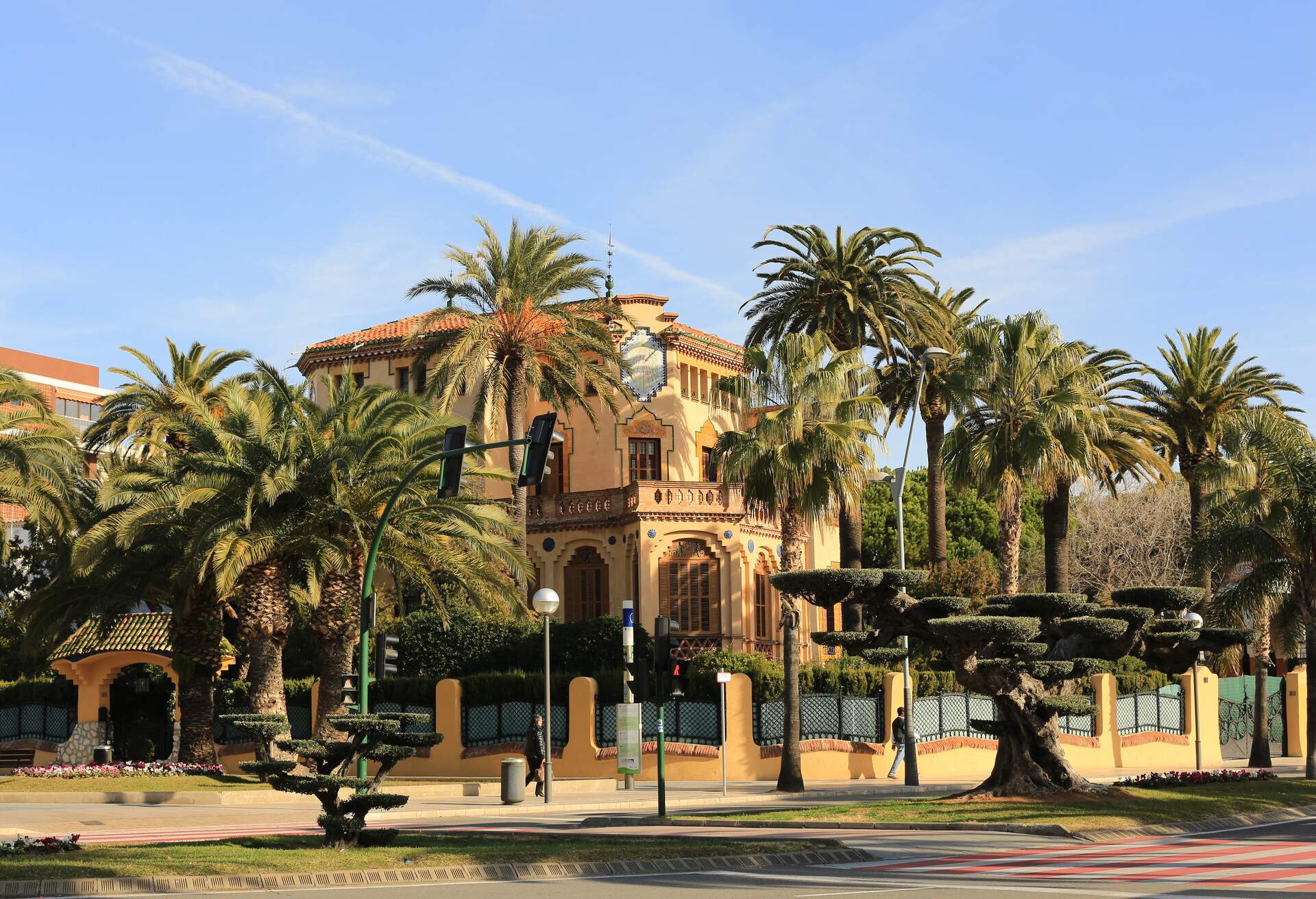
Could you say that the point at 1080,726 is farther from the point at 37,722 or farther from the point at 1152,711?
the point at 37,722

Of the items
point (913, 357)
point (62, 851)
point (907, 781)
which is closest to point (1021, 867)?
point (62, 851)

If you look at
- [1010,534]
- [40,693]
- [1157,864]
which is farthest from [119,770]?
[1157,864]

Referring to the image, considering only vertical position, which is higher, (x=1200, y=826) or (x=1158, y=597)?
(x=1158, y=597)

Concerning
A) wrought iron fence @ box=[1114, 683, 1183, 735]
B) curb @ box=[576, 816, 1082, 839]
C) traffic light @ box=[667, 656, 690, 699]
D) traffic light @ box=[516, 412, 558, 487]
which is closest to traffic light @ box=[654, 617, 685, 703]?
traffic light @ box=[667, 656, 690, 699]

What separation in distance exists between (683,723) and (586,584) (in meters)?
11.6

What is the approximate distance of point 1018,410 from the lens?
37906 millimetres

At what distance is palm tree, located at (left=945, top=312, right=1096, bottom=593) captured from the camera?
37031 millimetres

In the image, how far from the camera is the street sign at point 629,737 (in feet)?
95.1

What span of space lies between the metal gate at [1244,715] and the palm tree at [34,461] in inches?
1450

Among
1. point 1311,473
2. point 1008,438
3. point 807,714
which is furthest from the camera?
point 1008,438

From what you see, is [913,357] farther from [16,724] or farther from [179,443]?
[16,724]

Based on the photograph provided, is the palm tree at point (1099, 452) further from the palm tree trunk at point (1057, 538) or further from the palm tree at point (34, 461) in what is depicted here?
the palm tree at point (34, 461)

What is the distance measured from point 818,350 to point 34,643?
805 inches

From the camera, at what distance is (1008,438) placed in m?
37.8
